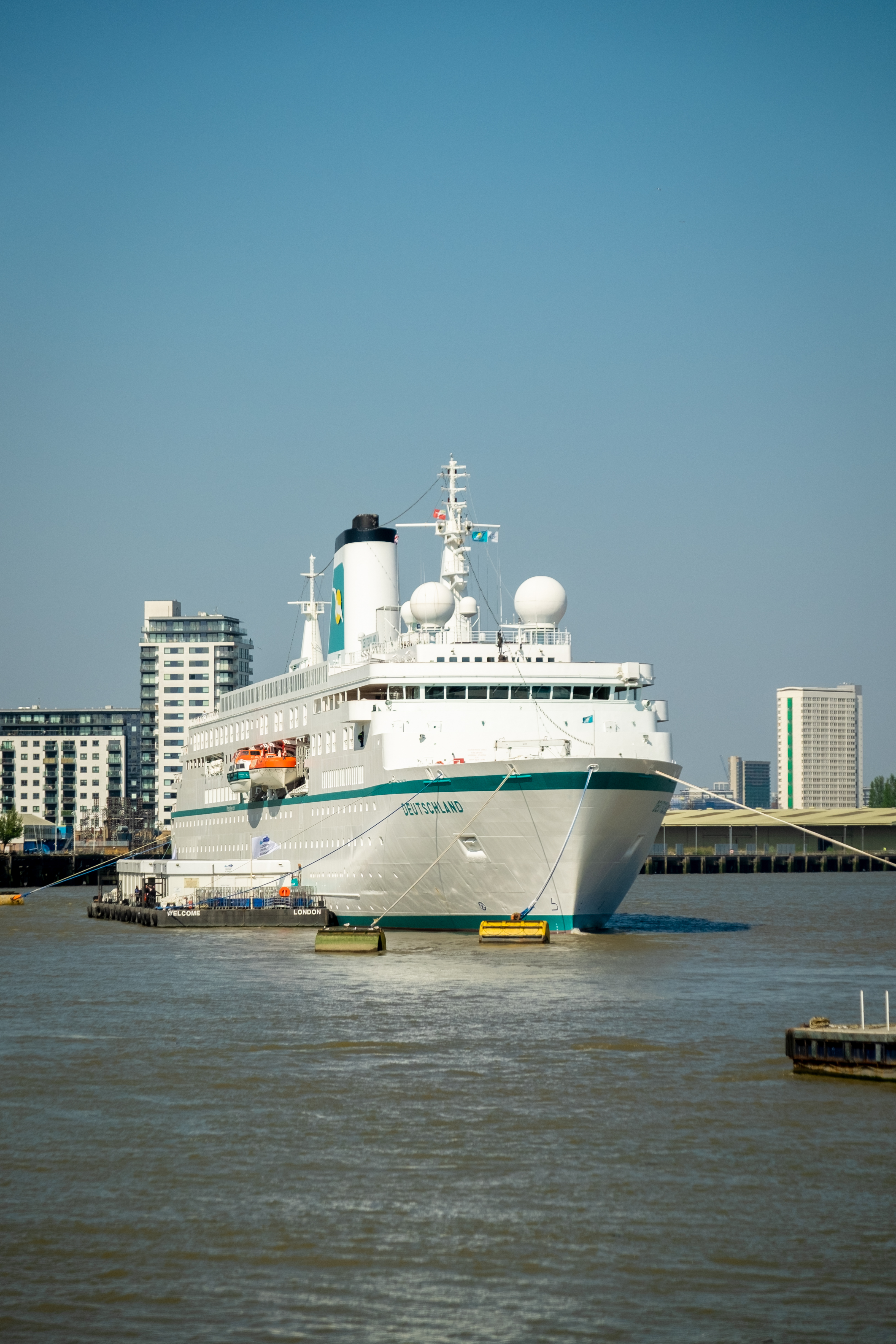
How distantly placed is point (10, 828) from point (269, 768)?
9584 cm

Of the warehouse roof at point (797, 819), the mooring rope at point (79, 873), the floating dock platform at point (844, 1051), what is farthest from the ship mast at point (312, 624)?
the warehouse roof at point (797, 819)

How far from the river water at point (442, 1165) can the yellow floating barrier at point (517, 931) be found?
240 inches

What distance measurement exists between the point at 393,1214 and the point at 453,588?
119 ft

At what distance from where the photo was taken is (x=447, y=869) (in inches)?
1686

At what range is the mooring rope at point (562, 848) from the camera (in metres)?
39.7

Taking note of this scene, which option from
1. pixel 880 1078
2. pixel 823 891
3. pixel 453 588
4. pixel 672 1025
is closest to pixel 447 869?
pixel 453 588

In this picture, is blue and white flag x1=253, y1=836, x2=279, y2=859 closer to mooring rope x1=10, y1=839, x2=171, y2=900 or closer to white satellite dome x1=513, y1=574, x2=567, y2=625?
mooring rope x1=10, y1=839, x2=171, y2=900

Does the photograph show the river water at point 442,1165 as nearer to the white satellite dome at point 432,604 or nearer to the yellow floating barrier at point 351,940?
the yellow floating barrier at point 351,940

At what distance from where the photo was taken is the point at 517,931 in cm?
4097

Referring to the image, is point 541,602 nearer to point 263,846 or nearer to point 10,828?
point 263,846

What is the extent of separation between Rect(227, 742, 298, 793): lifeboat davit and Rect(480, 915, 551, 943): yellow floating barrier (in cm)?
1423

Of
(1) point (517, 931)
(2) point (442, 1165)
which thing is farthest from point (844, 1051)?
(1) point (517, 931)

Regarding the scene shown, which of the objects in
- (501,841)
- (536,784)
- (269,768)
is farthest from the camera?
(269,768)

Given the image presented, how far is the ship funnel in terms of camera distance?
184 ft
